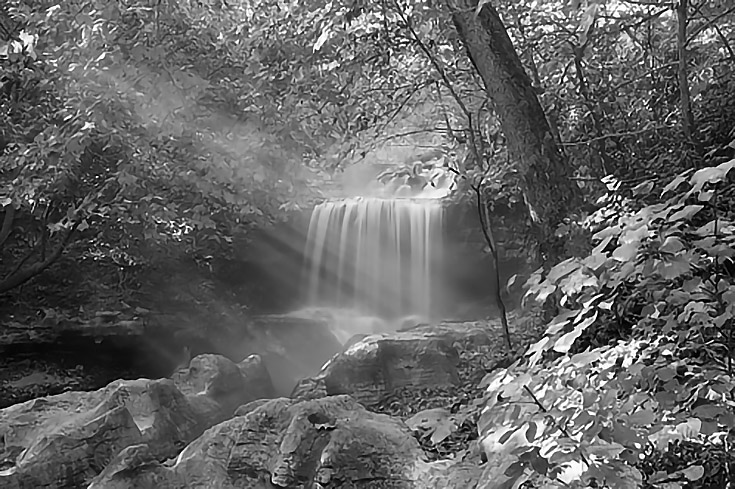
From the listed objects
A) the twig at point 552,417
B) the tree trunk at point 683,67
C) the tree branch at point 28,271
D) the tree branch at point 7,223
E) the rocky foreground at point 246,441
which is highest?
the tree trunk at point 683,67

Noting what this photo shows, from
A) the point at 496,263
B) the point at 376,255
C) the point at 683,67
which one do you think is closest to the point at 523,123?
the point at 683,67

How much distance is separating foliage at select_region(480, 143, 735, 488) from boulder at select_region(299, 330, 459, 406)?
2883 mm

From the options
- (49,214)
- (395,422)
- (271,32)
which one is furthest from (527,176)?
(49,214)

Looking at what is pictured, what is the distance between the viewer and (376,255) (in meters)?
8.38

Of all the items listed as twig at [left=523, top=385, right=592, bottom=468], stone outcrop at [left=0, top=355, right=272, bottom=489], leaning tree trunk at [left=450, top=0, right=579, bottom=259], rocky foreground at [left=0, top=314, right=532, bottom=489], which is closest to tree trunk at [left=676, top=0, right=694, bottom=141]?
leaning tree trunk at [left=450, top=0, right=579, bottom=259]

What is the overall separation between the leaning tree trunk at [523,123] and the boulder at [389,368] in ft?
6.45

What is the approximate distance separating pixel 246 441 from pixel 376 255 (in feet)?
19.4

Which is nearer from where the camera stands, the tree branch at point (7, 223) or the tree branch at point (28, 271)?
the tree branch at point (7, 223)

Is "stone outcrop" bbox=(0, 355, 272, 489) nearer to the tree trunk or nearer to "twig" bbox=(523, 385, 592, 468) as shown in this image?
"twig" bbox=(523, 385, 592, 468)

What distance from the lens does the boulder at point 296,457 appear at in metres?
2.26

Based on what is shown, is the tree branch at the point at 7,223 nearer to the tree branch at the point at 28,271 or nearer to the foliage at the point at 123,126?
the foliage at the point at 123,126

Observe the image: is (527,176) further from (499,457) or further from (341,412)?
(499,457)

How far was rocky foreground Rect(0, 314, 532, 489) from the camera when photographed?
2.23 meters

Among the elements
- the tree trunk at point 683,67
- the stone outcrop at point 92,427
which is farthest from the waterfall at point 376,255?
the tree trunk at point 683,67
